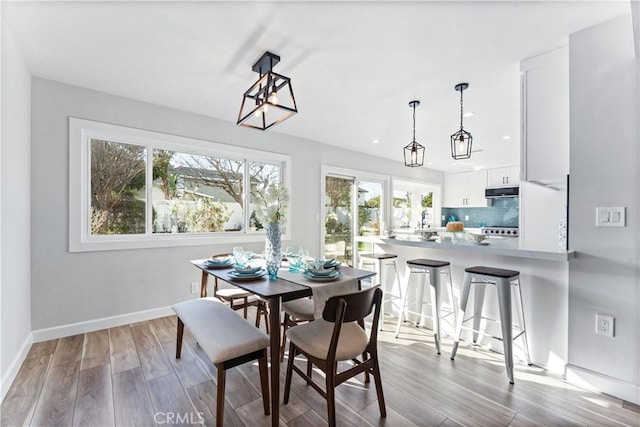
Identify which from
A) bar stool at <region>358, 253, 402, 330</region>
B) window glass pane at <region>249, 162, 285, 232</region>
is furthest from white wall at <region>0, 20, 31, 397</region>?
bar stool at <region>358, 253, 402, 330</region>

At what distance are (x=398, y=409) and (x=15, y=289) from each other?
2.88m

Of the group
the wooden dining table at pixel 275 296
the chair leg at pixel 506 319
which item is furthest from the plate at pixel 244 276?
the chair leg at pixel 506 319

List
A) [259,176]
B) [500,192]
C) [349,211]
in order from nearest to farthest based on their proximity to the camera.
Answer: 1. [259,176]
2. [349,211]
3. [500,192]

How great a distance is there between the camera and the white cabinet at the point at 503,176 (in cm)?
615

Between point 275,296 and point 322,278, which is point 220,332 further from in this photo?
point 322,278

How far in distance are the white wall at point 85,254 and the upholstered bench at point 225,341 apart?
4.86 ft

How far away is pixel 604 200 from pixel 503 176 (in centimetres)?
504

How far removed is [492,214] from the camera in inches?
274

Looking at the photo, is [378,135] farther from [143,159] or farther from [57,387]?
[57,387]

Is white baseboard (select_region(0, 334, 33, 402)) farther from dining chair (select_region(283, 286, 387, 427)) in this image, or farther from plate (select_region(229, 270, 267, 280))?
dining chair (select_region(283, 286, 387, 427))

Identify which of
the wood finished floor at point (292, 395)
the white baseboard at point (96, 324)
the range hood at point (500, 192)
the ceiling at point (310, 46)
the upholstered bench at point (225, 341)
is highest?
the ceiling at point (310, 46)

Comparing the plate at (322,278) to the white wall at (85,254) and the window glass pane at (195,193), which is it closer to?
the white wall at (85,254)
